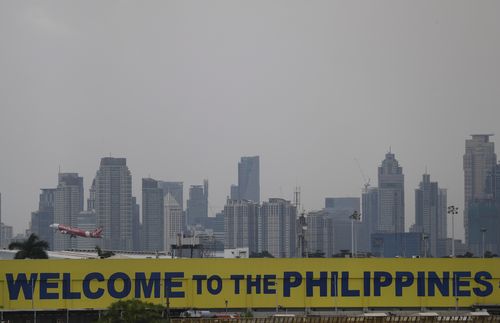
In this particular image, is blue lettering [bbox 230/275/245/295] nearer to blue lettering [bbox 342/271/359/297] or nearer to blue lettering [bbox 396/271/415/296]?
blue lettering [bbox 342/271/359/297]

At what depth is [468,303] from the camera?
273 feet

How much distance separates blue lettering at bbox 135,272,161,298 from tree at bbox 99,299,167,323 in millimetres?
12743

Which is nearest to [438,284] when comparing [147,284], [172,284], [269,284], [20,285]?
[269,284]

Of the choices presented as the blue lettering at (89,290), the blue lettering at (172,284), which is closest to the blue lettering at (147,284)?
the blue lettering at (172,284)

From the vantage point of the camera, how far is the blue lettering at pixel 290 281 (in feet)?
274

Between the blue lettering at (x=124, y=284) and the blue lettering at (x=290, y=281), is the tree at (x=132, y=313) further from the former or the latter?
the blue lettering at (x=290, y=281)

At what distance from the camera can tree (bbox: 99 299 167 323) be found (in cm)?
6862

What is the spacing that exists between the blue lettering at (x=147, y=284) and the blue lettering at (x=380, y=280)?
14.3 meters

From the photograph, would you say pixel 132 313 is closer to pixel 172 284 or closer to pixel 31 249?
pixel 172 284

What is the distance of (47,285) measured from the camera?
273 ft

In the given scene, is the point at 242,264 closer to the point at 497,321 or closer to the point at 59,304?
the point at 59,304

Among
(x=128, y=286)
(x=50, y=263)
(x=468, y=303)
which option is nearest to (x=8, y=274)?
(x=50, y=263)

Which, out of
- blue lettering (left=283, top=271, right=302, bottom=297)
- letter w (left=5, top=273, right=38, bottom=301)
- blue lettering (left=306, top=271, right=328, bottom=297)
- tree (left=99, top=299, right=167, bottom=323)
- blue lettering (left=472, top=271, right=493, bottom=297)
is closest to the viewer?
tree (left=99, top=299, right=167, bottom=323)

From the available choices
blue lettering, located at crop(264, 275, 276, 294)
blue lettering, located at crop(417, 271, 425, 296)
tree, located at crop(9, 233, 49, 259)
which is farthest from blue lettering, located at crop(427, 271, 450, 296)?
tree, located at crop(9, 233, 49, 259)
